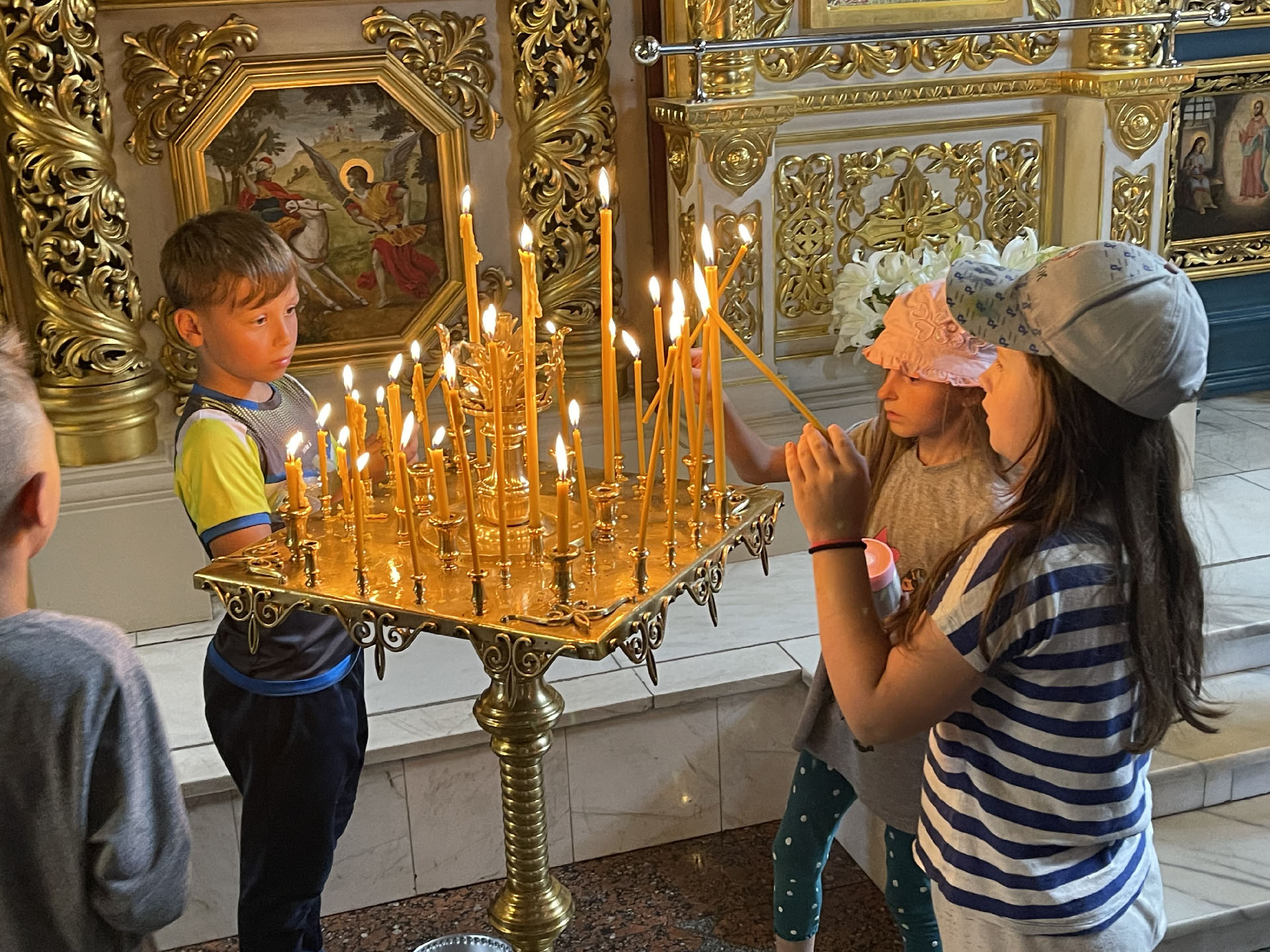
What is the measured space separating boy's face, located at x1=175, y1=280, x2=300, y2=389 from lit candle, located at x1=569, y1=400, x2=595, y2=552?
0.69 metres

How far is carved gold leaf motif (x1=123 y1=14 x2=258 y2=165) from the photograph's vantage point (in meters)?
3.34

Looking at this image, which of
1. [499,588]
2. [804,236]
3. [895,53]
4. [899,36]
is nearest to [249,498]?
[499,588]

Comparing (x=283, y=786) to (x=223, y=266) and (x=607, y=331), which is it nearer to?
(x=223, y=266)

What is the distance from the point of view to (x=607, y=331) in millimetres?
1682

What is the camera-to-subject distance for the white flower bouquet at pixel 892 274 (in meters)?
3.15

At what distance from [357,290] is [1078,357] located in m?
2.54

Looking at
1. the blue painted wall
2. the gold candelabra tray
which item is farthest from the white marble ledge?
the blue painted wall

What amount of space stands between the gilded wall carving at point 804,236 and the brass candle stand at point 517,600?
2.01 meters

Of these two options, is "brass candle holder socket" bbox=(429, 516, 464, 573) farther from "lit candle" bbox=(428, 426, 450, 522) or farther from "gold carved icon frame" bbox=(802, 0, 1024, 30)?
"gold carved icon frame" bbox=(802, 0, 1024, 30)

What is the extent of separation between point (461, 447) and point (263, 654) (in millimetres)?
683

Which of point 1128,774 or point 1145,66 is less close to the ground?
point 1145,66

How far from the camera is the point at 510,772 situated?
6.46ft

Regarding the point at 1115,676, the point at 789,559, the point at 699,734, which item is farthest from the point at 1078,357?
the point at 789,559

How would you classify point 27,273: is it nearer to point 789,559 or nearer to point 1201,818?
point 789,559
